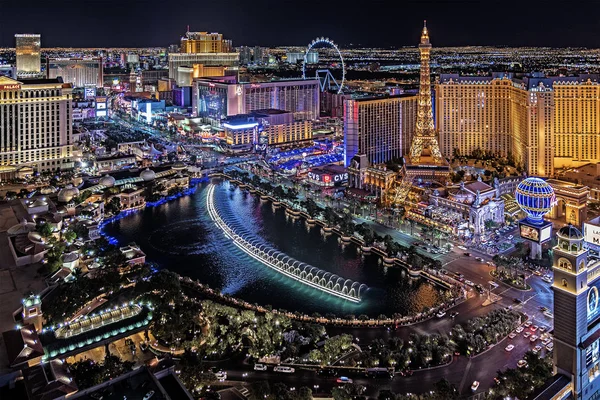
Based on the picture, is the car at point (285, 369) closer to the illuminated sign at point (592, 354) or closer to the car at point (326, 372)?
the car at point (326, 372)

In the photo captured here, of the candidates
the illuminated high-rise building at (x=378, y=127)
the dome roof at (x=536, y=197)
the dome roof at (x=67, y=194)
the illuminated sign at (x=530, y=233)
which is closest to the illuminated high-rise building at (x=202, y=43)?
the illuminated high-rise building at (x=378, y=127)

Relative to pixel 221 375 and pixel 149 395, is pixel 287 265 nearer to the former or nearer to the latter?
pixel 221 375

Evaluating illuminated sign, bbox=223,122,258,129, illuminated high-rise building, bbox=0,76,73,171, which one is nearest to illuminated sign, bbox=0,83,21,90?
illuminated high-rise building, bbox=0,76,73,171

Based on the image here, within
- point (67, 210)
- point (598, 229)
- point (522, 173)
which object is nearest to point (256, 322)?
point (598, 229)

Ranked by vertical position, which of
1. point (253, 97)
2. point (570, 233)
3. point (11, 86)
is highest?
point (253, 97)

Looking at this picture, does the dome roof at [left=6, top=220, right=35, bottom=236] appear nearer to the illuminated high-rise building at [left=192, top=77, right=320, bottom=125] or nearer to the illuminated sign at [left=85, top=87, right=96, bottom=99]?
the illuminated high-rise building at [left=192, top=77, right=320, bottom=125]

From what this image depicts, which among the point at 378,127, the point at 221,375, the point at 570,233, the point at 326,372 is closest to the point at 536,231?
the point at 570,233
